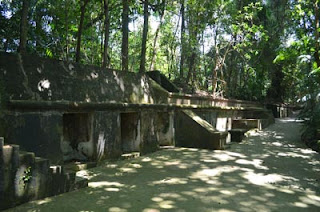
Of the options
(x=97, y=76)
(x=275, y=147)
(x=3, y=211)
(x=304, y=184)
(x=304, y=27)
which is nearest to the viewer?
(x=3, y=211)

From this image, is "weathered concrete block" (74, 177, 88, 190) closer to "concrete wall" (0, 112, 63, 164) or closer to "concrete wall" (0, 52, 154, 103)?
"concrete wall" (0, 112, 63, 164)

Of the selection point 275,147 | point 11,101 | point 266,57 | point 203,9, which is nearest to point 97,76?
point 11,101

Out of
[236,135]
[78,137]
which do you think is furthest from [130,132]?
[236,135]

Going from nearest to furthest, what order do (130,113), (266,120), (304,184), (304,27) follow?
(304,184) < (130,113) < (304,27) < (266,120)

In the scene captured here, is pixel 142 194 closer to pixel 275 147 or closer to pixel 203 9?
pixel 275 147

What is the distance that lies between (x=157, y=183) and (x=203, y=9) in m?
11.7

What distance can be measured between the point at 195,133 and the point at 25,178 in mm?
6638

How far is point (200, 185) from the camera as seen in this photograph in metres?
5.42

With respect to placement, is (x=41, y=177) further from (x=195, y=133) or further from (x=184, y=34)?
(x=184, y=34)

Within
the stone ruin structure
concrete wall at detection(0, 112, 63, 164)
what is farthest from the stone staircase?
concrete wall at detection(0, 112, 63, 164)

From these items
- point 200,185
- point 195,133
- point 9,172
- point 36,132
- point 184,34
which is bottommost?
point 200,185

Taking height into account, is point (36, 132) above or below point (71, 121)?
below

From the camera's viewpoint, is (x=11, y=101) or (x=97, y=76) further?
(x=97, y=76)

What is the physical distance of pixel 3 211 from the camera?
3842mm
